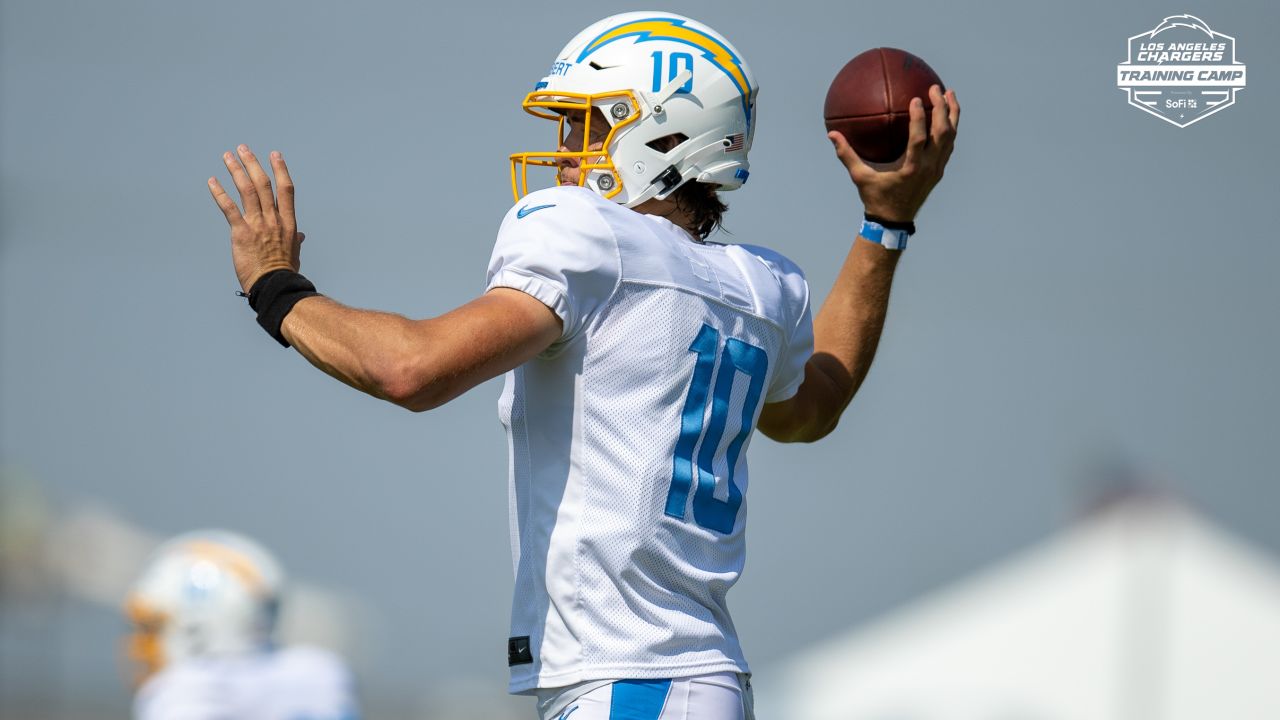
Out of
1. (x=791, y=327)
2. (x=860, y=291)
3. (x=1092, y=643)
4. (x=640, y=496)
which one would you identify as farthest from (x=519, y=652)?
(x=1092, y=643)

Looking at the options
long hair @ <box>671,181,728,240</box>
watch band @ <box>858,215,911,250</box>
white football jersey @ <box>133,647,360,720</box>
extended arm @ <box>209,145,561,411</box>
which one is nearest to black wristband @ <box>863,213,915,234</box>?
watch band @ <box>858,215,911,250</box>

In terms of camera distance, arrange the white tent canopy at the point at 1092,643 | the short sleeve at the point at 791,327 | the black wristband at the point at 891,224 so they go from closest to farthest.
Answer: the short sleeve at the point at 791,327 → the black wristband at the point at 891,224 → the white tent canopy at the point at 1092,643

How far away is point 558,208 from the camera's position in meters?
3.38

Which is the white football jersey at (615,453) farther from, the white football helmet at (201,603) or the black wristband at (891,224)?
the white football helmet at (201,603)

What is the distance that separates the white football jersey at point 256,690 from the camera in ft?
19.1

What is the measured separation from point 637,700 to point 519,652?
315 mm

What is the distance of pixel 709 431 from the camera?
3.57m

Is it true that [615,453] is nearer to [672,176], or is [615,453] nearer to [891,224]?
[672,176]

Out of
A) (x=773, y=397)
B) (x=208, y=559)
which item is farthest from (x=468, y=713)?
(x=773, y=397)

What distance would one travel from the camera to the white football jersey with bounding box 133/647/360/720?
19.1 ft

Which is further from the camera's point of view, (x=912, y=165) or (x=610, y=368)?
(x=912, y=165)

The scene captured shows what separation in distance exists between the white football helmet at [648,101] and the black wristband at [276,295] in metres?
0.77

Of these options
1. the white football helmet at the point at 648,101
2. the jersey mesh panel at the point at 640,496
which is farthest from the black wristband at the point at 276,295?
the white football helmet at the point at 648,101

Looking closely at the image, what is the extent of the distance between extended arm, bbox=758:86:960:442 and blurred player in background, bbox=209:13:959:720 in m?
0.45
